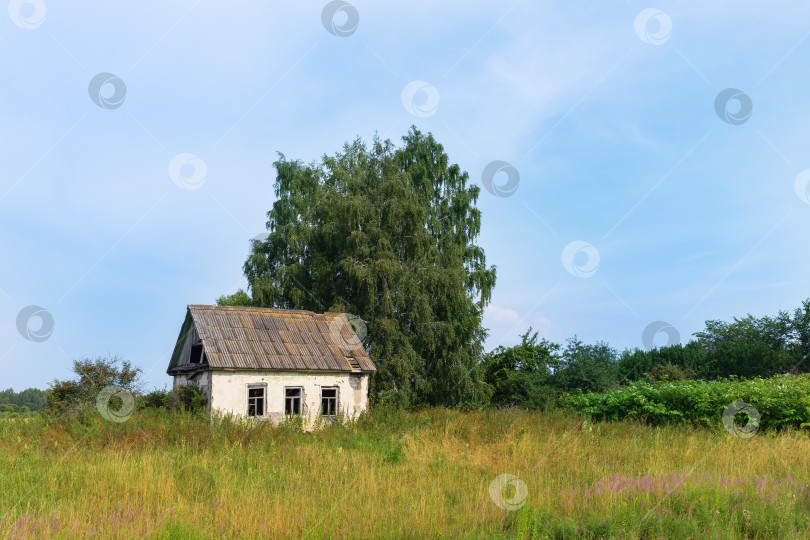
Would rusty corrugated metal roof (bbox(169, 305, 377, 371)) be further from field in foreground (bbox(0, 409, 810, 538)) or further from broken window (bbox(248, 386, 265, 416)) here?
field in foreground (bbox(0, 409, 810, 538))

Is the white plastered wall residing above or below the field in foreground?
above

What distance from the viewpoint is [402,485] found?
28.0 ft

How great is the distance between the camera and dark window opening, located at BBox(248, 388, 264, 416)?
2184cm

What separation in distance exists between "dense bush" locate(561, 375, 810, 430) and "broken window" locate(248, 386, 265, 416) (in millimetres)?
11054

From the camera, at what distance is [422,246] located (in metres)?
30.9

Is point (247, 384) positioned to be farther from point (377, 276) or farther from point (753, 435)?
point (753, 435)

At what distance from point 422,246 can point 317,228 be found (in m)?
7.12

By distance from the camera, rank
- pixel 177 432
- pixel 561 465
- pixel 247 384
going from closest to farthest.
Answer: pixel 561 465
pixel 177 432
pixel 247 384

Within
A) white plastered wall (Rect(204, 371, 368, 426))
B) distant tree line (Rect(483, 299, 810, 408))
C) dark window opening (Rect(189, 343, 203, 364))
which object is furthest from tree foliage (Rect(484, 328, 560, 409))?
dark window opening (Rect(189, 343, 203, 364))

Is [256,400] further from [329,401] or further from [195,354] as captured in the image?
[195,354]

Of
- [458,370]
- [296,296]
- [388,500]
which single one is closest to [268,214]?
[296,296]

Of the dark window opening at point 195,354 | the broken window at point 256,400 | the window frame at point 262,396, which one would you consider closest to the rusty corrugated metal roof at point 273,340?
the window frame at point 262,396

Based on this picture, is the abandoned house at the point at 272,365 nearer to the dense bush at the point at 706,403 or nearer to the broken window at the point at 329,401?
the broken window at the point at 329,401

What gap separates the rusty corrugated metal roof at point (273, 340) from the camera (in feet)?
71.8
